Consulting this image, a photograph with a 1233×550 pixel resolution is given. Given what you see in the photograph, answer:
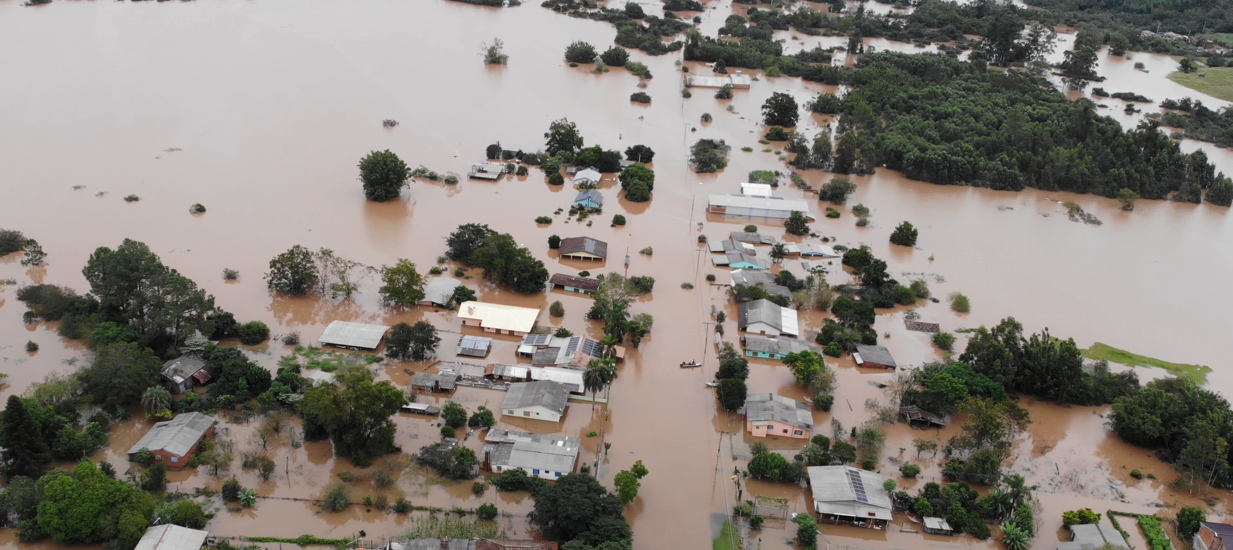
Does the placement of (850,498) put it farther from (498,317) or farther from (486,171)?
(486,171)

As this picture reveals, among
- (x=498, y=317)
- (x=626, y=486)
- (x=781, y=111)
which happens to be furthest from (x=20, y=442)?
(x=781, y=111)

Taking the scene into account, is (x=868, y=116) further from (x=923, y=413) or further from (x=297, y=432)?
(x=297, y=432)

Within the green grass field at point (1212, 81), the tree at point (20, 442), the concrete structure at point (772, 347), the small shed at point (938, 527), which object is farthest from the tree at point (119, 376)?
the green grass field at point (1212, 81)

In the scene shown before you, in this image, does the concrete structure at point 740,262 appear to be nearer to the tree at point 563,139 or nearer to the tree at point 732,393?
the tree at point 732,393

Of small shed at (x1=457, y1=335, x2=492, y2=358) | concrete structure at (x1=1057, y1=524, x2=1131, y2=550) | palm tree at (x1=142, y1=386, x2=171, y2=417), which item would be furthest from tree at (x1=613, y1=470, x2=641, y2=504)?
palm tree at (x1=142, y1=386, x2=171, y2=417)

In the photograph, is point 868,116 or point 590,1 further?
point 590,1

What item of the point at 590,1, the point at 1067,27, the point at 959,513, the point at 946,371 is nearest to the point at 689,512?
the point at 959,513
